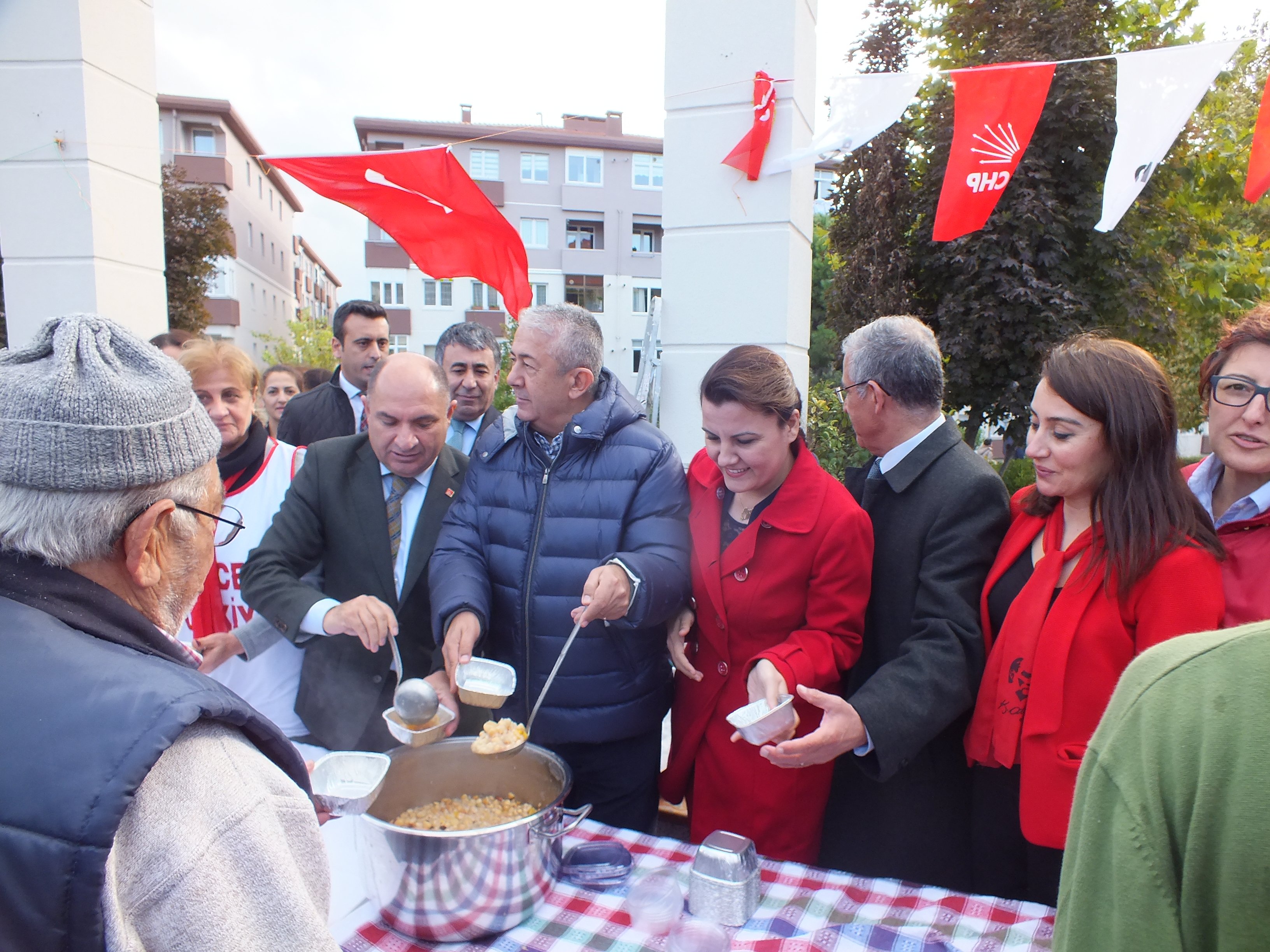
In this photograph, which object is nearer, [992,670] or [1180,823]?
[1180,823]

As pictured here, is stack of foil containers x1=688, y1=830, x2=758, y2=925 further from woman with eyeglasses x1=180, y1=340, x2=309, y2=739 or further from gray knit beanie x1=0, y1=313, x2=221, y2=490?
woman with eyeglasses x1=180, y1=340, x2=309, y2=739

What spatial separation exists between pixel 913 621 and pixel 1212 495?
92 centimetres

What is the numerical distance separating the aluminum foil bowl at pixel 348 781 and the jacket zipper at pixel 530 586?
2.29 ft

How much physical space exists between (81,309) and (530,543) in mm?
3645

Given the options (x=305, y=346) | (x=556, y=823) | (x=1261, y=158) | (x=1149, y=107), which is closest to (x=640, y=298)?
(x=305, y=346)

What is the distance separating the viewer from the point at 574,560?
7.47 ft

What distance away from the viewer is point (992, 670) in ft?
6.39

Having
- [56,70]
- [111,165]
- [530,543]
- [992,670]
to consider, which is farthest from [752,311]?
[56,70]

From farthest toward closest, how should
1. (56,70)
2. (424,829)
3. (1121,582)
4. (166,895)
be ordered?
(56,70) → (1121,582) → (424,829) → (166,895)

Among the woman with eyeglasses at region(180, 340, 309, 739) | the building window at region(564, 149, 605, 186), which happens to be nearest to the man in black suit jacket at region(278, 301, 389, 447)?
the woman with eyeglasses at region(180, 340, 309, 739)

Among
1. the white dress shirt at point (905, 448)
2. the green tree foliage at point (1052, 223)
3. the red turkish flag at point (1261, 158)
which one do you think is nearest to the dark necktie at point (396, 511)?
the white dress shirt at point (905, 448)

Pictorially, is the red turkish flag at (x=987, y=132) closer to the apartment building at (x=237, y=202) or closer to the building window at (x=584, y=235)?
the apartment building at (x=237, y=202)

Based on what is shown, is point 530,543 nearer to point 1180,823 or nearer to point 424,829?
point 424,829

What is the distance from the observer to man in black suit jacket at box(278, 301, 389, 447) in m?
4.50
